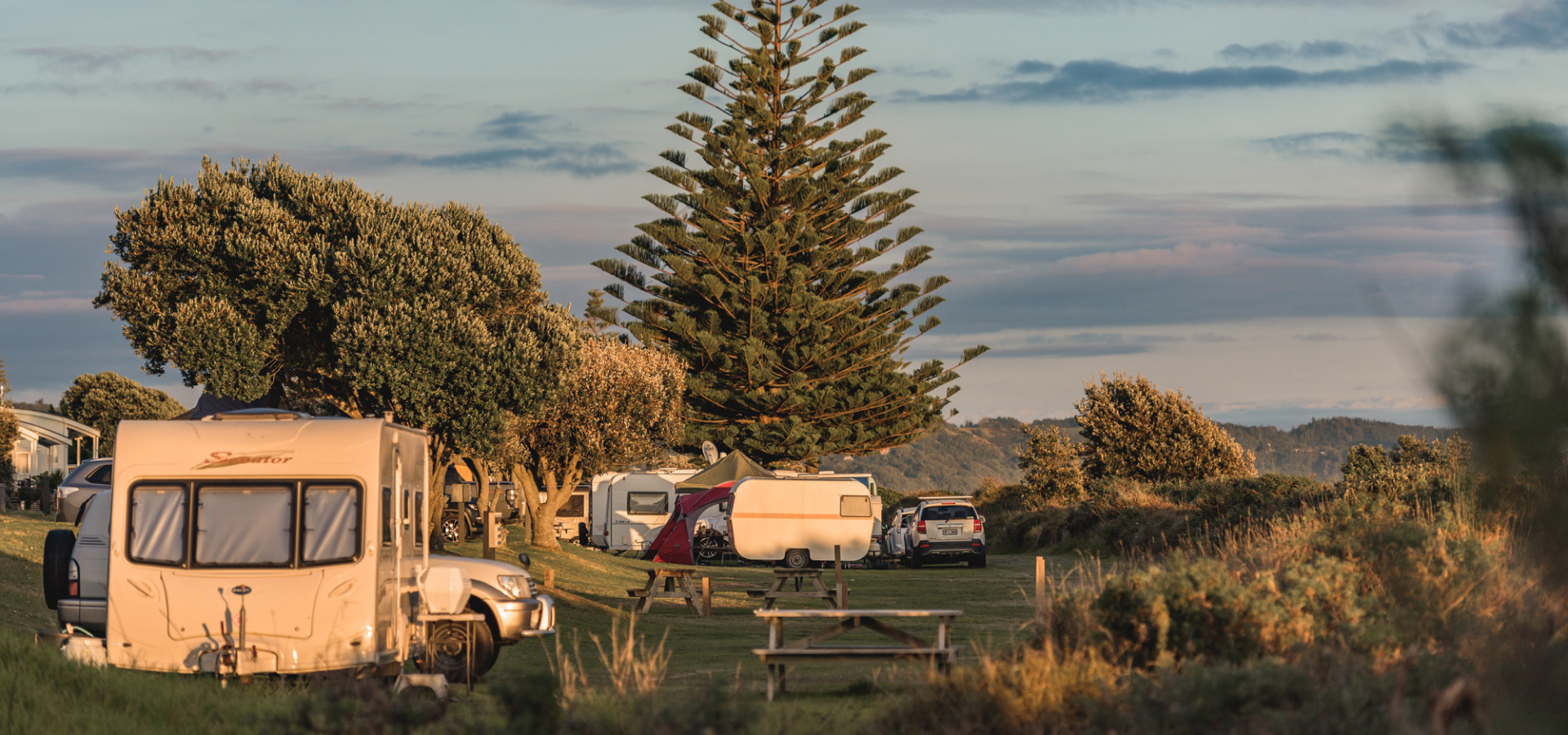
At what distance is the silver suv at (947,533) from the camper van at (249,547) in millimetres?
18974

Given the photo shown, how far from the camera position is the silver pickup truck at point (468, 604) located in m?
9.90

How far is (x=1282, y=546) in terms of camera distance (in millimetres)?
10148

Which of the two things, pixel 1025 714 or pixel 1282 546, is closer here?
pixel 1025 714

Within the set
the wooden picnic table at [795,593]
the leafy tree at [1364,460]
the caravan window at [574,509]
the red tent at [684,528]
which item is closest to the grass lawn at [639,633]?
the wooden picnic table at [795,593]

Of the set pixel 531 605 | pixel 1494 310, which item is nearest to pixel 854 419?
pixel 531 605

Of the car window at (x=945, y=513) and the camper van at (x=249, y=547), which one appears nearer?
the camper van at (x=249, y=547)

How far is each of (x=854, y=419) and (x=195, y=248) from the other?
22.7 metres

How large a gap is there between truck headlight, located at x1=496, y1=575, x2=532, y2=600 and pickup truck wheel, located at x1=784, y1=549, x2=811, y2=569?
36.9 feet

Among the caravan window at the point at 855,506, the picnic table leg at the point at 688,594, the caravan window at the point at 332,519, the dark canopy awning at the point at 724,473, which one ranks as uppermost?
the dark canopy awning at the point at 724,473

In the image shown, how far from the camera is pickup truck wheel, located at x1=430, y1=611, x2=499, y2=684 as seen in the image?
10.4 m

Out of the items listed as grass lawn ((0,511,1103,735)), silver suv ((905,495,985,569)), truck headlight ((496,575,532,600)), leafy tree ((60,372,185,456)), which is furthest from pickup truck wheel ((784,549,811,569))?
leafy tree ((60,372,185,456))

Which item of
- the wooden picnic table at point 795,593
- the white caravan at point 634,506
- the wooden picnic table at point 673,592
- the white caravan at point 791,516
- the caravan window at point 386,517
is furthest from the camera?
the white caravan at point 634,506

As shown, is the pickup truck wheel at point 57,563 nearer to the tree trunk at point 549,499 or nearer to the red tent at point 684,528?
the red tent at point 684,528

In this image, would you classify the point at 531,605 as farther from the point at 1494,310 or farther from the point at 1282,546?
the point at 1494,310
